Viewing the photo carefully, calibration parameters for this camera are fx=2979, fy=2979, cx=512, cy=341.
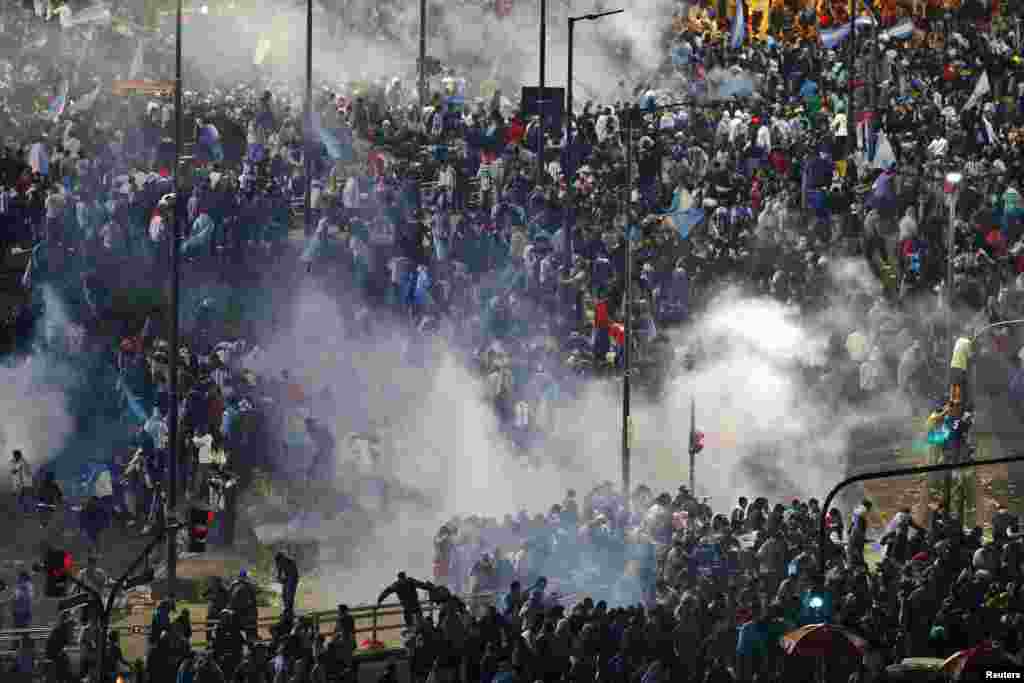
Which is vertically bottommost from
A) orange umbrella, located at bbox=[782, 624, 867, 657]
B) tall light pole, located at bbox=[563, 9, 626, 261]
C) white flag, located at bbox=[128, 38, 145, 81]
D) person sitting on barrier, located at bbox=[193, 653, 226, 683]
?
person sitting on barrier, located at bbox=[193, 653, 226, 683]

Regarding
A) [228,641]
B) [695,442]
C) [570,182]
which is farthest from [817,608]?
[570,182]

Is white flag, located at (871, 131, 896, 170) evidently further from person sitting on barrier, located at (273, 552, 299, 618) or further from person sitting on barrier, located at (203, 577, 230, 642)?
person sitting on barrier, located at (203, 577, 230, 642)

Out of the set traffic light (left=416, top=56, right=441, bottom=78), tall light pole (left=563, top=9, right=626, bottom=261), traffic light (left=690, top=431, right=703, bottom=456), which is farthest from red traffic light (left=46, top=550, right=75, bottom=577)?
traffic light (left=416, top=56, right=441, bottom=78)

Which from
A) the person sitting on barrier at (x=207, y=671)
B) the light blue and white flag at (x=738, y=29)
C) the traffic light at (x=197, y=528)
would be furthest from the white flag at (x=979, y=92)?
the person sitting on barrier at (x=207, y=671)

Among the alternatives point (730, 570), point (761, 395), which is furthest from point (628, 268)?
point (730, 570)

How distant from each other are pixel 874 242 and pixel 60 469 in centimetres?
1587

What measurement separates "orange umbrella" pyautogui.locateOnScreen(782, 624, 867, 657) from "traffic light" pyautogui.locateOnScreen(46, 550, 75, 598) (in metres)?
6.99

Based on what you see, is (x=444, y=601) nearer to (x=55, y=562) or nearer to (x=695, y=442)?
(x=55, y=562)

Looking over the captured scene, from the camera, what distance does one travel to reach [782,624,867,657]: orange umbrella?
26.1 metres

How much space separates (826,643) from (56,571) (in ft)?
24.3

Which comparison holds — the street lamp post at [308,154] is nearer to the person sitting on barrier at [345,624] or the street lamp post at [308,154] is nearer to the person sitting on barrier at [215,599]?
the person sitting on barrier at [215,599]

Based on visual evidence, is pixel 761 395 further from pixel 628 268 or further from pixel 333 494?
pixel 333 494

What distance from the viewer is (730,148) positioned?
175 ft

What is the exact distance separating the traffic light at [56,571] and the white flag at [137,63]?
80.3 ft
